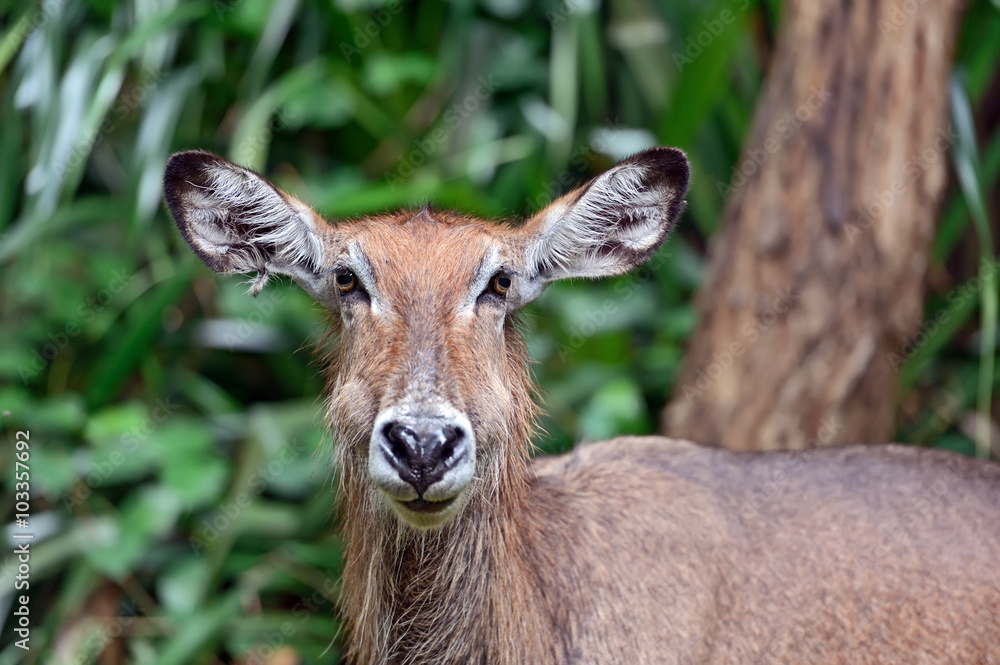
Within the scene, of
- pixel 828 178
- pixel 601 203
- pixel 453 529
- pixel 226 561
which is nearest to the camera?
pixel 453 529

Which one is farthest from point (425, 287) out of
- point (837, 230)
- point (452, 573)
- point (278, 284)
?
point (837, 230)

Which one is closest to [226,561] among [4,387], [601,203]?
[4,387]

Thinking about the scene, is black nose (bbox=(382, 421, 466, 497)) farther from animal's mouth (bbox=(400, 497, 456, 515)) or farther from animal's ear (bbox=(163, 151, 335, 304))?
animal's ear (bbox=(163, 151, 335, 304))

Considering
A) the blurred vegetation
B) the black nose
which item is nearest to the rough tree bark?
the blurred vegetation

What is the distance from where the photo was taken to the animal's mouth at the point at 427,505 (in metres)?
2.81

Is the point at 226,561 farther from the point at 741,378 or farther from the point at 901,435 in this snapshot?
the point at 901,435

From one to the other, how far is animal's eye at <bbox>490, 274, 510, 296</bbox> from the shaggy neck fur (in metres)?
0.39

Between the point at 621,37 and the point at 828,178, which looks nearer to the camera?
the point at 828,178

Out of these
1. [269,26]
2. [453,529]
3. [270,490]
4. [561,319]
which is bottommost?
[270,490]

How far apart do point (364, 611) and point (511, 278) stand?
124cm

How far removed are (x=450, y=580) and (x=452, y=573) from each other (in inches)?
1.0

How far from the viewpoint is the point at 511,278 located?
3314mm

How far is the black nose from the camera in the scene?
2.67 meters

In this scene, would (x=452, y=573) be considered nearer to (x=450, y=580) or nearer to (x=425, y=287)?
(x=450, y=580)
